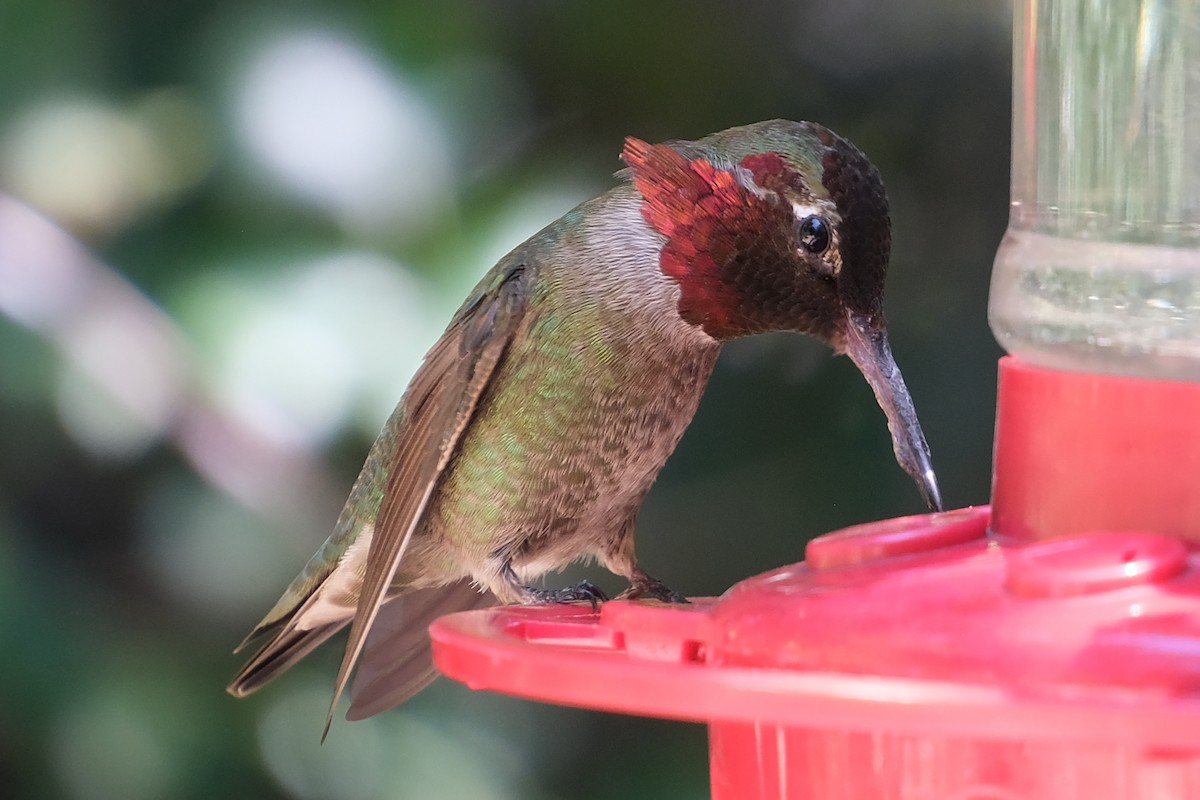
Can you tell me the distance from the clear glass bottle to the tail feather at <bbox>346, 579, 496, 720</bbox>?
2.61 feet

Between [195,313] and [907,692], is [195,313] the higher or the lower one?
the higher one

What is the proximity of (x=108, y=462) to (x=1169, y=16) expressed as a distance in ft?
4.66

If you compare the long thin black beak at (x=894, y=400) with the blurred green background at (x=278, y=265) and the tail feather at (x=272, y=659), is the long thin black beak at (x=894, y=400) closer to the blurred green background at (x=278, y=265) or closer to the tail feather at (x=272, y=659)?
the blurred green background at (x=278, y=265)

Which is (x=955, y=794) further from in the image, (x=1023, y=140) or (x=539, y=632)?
(x=1023, y=140)

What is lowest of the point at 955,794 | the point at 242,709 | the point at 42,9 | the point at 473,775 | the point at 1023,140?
the point at 473,775

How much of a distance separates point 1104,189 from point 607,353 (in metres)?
0.59

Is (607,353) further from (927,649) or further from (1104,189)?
(927,649)

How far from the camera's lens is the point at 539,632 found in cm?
97

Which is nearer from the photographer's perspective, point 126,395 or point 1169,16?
point 1169,16

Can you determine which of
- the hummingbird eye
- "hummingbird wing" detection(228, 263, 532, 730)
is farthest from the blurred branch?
the hummingbird eye

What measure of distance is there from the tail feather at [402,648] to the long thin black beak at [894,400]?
0.57 metres

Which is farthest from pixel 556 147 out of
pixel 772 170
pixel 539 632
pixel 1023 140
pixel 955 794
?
pixel 955 794

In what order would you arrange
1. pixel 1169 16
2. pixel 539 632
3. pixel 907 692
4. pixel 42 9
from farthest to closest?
pixel 42 9 → pixel 1169 16 → pixel 539 632 → pixel 907 692

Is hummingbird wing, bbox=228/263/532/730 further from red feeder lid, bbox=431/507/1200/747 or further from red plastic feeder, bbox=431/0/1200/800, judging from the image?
red feeder lid, bbox=431/507/1200/747
